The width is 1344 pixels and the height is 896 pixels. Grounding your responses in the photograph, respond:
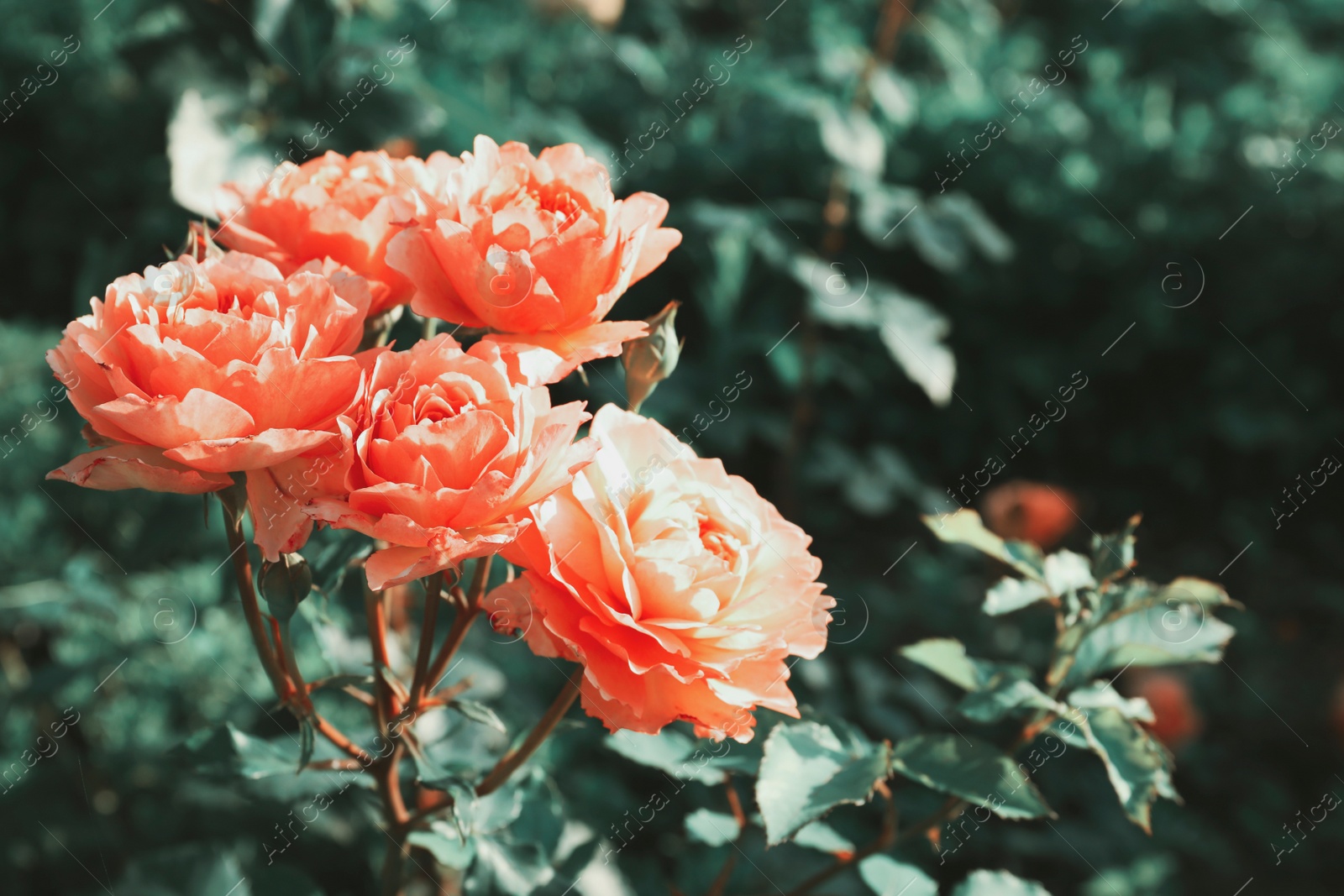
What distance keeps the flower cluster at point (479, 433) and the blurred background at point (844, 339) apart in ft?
1.13

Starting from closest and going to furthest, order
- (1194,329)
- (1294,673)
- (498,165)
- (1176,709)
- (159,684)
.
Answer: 1. (498,165)
2. (159,684)
3. (1176,709)
4. (1294,673)
5. (1194,329)

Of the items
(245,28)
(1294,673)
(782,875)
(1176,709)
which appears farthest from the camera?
(1294,673)

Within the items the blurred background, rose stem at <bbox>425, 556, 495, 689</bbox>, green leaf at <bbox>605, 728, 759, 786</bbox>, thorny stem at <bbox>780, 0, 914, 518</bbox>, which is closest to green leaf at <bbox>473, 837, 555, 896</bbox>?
the blurred background

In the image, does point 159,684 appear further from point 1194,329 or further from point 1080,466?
point 1194,329

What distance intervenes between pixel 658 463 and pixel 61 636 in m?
1.57

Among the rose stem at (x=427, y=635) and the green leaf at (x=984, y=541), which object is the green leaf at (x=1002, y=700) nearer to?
the green leaf at (x=984, y=541)

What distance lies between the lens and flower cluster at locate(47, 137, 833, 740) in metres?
0.52

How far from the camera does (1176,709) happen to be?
1.91 meters

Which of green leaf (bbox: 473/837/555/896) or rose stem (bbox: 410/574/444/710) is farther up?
Result: rose stem (bbox: 410/574/444/710)

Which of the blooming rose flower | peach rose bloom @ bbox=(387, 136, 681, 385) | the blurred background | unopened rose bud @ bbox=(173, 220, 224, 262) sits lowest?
the blurred background

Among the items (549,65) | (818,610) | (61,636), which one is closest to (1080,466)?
(549,65)

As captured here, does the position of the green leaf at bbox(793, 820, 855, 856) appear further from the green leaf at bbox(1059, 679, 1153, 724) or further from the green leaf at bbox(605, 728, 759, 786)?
the green leaf at bbox(1059, 679, 1153, 724)

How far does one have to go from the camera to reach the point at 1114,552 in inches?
31.0

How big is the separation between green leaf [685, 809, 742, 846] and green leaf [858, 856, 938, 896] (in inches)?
4.5
